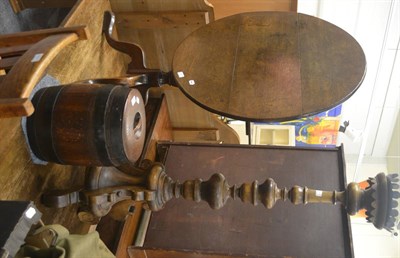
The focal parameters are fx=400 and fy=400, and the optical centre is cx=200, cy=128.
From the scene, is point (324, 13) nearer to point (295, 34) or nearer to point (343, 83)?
point (295, 34)

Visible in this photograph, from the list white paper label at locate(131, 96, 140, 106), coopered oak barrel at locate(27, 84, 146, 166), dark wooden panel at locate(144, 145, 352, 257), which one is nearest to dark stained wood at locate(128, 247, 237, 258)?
dark wooden panel at locate(144, 145, 352, 257)

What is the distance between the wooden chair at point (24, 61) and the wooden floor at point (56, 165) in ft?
0.95

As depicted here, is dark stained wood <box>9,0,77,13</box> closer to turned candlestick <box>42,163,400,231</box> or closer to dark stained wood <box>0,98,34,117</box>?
turned candlestick <box>42,163,400,231</box>

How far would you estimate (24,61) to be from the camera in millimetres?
1247

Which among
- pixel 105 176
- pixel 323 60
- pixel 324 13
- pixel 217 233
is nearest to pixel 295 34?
pixel 323 60

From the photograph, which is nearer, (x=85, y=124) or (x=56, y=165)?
(x=85, y=124)

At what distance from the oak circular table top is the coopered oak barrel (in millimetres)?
502

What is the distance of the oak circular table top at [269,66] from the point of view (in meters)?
1.76

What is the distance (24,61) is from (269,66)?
1.13m

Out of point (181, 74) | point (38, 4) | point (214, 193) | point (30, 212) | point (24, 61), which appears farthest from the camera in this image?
point (38, 4)

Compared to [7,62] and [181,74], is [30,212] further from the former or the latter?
[181,74]

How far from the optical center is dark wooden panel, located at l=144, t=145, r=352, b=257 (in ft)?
5.99

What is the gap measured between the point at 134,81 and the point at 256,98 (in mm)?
583

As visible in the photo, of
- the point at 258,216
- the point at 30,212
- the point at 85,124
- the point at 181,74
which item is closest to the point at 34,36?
the point at 85,124
